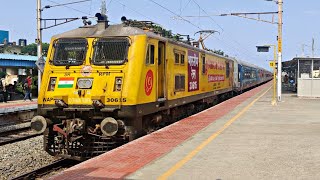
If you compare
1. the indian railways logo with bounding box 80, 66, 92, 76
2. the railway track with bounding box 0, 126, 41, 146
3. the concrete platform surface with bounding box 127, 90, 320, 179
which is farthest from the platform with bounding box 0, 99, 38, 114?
the concrete platform surface with bounding box 127, 90, 320, 179

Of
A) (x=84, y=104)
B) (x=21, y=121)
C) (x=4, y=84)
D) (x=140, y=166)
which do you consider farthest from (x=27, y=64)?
(x=140, y=166)

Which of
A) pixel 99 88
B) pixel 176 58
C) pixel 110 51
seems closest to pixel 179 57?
pixel 176 58

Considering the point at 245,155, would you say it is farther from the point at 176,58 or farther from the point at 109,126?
the point at 176,58

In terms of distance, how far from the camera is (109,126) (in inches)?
355

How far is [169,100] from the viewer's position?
11.8 m

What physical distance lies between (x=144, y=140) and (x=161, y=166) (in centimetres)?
257

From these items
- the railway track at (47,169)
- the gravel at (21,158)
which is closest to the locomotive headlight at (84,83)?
the railway track at (47,169)

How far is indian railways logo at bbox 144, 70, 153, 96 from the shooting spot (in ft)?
32.3

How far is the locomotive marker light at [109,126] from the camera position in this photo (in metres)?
8.98

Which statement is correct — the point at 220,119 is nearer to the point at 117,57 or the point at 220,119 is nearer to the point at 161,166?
the point at 117,57

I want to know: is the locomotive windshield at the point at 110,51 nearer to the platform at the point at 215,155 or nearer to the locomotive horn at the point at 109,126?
the locomotive horn at the point at 109,126

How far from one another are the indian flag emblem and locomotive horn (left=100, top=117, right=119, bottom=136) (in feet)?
4.73

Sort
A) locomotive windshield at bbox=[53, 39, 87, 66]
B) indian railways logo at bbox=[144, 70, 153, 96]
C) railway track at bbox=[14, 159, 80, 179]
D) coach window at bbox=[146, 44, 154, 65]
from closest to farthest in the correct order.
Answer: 1. railway track at bbox=[14, 159, 80, 179]
2. indian railways logo at bbox=[144, 70, 153, 96]
3. coach window at bbox=[146, 44, 154, 65]
4. locomotive windshield at bbox=[53, 39, 87, 66]

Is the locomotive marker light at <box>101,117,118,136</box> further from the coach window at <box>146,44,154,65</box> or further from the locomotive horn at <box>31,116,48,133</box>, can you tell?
the coach window at <box>146,44,154,65</box>
